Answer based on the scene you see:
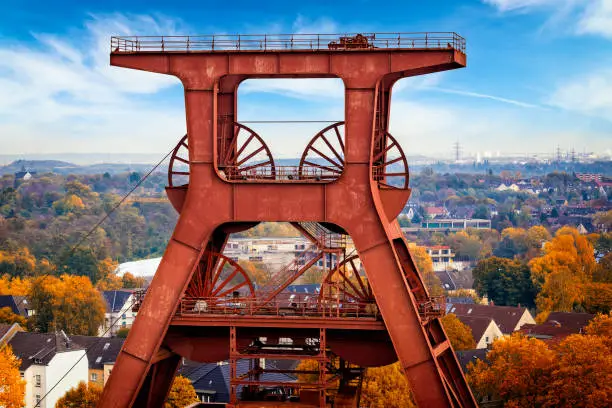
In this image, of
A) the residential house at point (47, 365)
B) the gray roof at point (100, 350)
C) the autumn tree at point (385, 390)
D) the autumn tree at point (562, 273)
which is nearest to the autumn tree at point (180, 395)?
the autumn tree at point (385, 390)

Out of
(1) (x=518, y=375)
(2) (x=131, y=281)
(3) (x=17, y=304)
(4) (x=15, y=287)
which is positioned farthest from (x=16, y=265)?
(1) (x=518, y=375)

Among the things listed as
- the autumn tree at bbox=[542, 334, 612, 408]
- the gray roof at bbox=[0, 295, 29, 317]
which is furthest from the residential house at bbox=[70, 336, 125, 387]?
the autumn tree at bbox=[542, 334, 612, 408]

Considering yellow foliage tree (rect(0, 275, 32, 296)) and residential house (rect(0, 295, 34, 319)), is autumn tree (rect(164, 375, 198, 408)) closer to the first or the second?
residential house (rect(0, 295, 34, 319))

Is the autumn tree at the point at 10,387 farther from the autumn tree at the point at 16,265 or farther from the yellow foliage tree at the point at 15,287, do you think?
the autumn tree at the point at 16,265

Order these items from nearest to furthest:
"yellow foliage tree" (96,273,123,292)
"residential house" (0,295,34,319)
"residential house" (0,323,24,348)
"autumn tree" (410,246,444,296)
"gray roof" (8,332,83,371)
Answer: "gray roof" (8,332,83,371), "residential house" (0,323,24,348), "residential house" (0,295,34,319), "yellow foliage tree" (96,273,123,292), "autumn tree" (410,246,444,296)

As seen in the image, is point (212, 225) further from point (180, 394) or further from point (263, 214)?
point (180, 394)

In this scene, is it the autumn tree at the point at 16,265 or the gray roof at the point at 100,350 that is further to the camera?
the autumn tree at the point at 16,265
